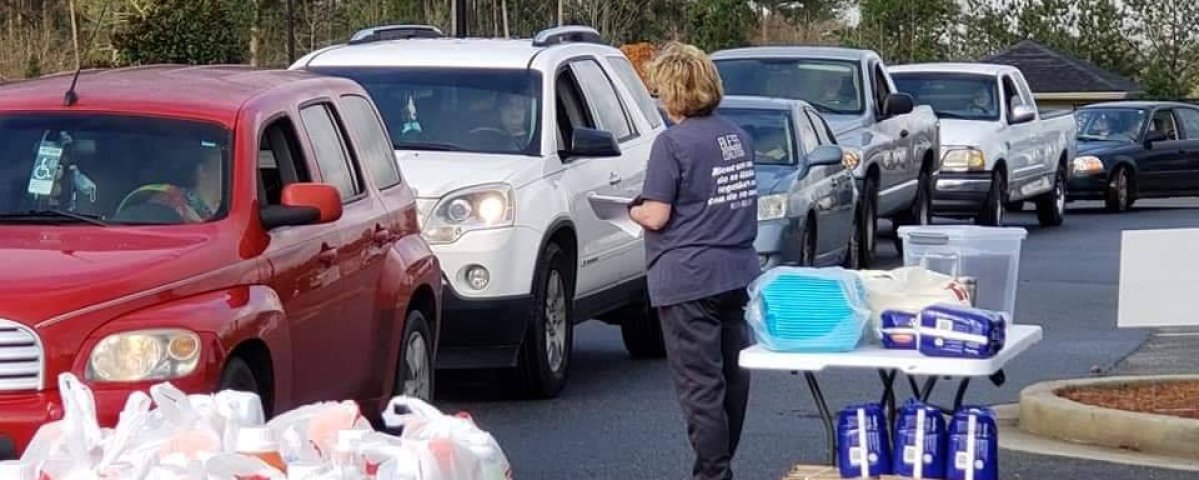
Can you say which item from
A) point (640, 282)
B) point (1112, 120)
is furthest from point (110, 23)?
point (640, 282)

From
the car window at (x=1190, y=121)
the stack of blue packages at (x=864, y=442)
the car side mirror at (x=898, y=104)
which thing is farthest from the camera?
the car window at (x=1190, y=121)

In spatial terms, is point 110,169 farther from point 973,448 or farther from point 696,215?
point 973,448

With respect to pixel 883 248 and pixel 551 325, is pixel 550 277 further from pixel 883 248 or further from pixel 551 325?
pixel 883 248

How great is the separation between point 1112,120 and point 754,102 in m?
14.6

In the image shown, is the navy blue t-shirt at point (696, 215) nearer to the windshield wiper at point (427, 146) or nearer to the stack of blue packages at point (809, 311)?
the stack of blue packages at point (809, 311)

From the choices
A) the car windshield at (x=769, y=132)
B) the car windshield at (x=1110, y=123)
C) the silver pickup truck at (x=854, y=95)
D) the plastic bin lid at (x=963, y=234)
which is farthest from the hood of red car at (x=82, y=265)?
the car windshield at (x=1110, y=123)

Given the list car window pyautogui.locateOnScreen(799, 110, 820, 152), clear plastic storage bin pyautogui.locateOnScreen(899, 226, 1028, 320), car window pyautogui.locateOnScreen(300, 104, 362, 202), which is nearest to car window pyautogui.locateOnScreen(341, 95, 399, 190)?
car window pyautogui.locateOnScreen(300, 104, 362, 202)

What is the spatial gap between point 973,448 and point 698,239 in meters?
1.36

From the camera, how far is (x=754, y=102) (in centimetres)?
1741

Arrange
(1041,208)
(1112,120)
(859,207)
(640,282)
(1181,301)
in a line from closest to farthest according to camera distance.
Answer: (1181,301)
(640,282)
(859,207)
(1041,208)
(1112,120)

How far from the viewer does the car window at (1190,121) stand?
102ft

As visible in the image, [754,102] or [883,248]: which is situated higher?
[754,102]

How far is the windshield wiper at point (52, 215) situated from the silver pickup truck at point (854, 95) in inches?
483

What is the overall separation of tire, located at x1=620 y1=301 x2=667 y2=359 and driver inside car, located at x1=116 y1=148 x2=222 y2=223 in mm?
5471
